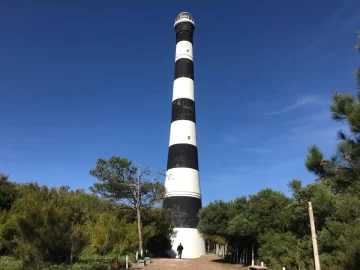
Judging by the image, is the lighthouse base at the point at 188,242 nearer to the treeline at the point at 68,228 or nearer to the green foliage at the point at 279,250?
the treeline at the point at 68,228

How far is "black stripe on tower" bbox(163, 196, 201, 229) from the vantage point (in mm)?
29891

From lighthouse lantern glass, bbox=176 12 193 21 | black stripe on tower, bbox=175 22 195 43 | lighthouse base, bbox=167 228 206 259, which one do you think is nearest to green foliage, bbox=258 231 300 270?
lighthouse base, bbox=167 228 206 259

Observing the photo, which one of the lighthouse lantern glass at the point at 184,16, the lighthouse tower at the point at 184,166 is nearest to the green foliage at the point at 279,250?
the lighthouse tower at the point at 184,166

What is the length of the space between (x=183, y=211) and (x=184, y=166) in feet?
13.2

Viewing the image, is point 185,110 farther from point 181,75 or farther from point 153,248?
point 153,248

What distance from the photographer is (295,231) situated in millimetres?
20422

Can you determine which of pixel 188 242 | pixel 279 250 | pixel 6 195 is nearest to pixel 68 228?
pixel 6 195

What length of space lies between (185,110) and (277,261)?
17.1 meters

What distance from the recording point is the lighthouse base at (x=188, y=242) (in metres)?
29.3

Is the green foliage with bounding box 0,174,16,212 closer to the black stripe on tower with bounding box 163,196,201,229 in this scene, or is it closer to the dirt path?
the dirt path

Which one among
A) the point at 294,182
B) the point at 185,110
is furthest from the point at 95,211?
the point at 294,182

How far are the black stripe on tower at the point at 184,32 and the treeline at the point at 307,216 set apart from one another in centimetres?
1784

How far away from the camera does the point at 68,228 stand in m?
18.0

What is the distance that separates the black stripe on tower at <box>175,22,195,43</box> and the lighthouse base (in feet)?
64.0
